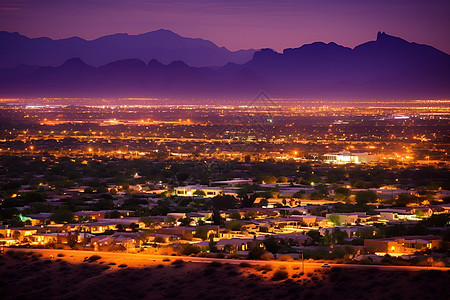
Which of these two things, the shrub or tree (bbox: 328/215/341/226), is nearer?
the shrub

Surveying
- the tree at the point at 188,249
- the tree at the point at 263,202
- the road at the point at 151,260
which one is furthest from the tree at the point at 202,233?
the tree at the point at 263,202

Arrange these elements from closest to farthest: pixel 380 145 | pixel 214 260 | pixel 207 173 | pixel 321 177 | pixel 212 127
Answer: pixel 214 260 < pixel 321 177 < pixel 207 173 < pixel 380 145 < pixel 212 127

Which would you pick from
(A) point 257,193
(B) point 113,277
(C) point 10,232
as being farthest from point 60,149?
(B) point 113,277

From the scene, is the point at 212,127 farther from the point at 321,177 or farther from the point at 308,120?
the point at 321,177

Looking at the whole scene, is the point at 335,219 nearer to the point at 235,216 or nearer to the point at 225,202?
the point at 235,216

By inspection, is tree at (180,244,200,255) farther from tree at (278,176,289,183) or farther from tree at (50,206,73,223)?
tree at (278,176,289,183)

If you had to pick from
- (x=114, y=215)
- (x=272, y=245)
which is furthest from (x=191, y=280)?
(x=114, y=215)

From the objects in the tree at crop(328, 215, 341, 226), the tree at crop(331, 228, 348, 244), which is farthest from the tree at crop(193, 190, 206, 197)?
the tree at crop(331, 228, 348, 244)
